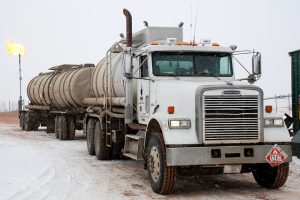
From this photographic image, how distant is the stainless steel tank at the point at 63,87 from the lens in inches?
784

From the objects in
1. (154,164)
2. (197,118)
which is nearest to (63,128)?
(154,164)

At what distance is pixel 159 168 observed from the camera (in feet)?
29.0

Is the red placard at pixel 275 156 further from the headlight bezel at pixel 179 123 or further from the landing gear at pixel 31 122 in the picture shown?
the landing gear at pixel 31 122

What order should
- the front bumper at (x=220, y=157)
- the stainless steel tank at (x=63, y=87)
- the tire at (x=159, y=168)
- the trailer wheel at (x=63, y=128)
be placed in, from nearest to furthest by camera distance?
1. the front bumper at (x=220, y=157)
2. the tire at (x=159, y=168)
3. the stainless steel tank at (x=63, y=87)
4. the trailer wheel at (x=63, y=128)

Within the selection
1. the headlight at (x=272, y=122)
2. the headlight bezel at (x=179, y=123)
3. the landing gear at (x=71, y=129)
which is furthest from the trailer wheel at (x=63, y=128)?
the headlight at (x=272, y=122)

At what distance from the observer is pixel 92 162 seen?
1359cm

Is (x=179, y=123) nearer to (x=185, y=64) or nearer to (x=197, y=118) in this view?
(x=197, y=118)

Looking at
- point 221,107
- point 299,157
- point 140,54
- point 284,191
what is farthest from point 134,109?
point 299,157

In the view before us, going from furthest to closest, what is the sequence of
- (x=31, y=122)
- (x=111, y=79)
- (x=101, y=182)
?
(x=31, y=122) → (x=111, y=79) → (x=101, y=182)

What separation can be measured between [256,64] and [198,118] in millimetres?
2291

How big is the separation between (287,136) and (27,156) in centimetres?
814

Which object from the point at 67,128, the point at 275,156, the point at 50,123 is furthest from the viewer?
the point at 50,123

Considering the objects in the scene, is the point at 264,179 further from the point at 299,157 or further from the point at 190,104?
the point at 299,157

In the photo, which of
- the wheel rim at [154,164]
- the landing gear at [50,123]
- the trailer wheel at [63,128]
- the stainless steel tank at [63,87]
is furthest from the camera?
the landing gear at [50,123]
